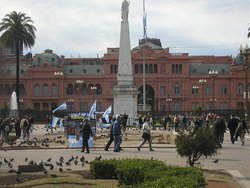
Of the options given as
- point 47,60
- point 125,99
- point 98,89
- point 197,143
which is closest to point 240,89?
point 98,89

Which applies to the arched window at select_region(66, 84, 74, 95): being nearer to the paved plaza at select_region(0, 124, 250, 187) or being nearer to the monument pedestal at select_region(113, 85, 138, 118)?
the monument pedestal at select_region(113, 85, 138, 118)

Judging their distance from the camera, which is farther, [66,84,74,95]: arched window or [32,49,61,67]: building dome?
[32,49,61,67]: building dome

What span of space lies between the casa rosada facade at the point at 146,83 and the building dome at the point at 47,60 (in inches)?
11.7

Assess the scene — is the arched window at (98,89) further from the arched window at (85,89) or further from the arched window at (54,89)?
the arched window at (54,89)

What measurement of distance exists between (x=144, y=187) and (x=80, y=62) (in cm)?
12177

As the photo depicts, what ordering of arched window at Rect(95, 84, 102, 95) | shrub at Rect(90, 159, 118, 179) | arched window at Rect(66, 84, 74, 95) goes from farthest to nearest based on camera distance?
1. arched window at Rect(66, 84, 74, 95)
2. arched window at Rect(95, 84, 102, 95)
3. shrub at Rect(90, 159, 118, 179)

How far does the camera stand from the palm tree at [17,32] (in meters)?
64.4

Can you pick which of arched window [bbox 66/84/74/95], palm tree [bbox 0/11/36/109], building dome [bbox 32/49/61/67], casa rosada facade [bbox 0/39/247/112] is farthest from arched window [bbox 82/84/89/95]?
palm tree [bbox 0/11/36/109]

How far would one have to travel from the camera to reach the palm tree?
6438 centimetres

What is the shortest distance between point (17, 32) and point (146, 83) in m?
49.3

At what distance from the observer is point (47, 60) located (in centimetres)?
11494

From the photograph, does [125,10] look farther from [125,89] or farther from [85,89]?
[85,89]

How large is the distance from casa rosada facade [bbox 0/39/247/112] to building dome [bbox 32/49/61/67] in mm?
298

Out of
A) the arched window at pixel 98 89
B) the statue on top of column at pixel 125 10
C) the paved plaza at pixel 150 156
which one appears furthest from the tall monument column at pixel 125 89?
the arched window at pixel 98 89
